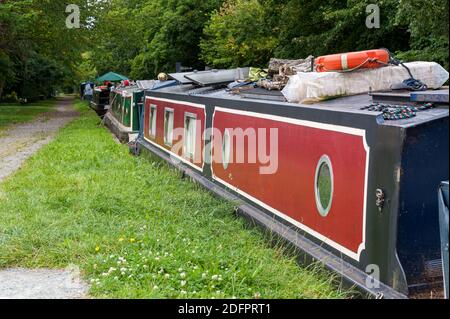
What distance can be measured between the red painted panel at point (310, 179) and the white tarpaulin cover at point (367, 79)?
13.2 inches

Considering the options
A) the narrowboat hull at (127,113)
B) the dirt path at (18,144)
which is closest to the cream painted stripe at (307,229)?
the dirt path at (18,144)

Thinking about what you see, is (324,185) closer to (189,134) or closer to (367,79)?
(367,79)

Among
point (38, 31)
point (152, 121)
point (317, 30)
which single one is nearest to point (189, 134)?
point (152, 121)

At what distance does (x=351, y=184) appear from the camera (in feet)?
11.9

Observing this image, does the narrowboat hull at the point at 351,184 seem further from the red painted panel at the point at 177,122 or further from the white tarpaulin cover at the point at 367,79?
the red painted panel at the point at 177,122

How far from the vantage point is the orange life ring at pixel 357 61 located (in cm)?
428

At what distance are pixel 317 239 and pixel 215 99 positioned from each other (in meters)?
2.71

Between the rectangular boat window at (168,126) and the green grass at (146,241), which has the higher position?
the rectangular boat window at (168,126)

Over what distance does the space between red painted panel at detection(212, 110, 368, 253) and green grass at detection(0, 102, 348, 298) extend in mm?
285

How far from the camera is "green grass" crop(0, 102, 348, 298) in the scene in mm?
3713

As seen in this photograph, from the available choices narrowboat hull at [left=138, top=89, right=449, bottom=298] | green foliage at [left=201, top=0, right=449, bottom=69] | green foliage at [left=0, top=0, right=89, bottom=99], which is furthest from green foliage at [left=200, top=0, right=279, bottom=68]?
narrowboat hull at [left=138, top=89, right=449, bottom=298]

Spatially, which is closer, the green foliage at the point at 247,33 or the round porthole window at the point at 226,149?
the round porthole window at the point at 226,149

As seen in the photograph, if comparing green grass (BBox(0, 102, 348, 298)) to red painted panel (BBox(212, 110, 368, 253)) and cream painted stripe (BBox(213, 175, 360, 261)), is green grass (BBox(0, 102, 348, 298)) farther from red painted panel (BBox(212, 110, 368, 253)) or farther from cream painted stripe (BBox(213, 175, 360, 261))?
red painted panel (BBox(212, 110, 368, 253))
